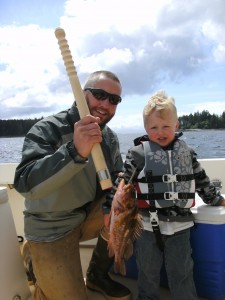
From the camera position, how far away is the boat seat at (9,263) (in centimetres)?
263

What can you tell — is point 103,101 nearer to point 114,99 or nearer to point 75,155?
point 114,99

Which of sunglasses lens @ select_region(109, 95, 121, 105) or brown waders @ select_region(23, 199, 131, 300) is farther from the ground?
sunglasses lens @ select_region(109, 95, 121, 105)

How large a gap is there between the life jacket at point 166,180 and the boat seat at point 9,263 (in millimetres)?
1110

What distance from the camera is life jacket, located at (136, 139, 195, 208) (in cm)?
249

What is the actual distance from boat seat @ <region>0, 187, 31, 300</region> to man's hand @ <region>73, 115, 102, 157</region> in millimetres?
1153

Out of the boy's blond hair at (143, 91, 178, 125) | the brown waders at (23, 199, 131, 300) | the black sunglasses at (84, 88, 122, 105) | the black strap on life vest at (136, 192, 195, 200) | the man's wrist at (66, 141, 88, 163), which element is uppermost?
the black sunglasses at (84, 88, 122, 105)

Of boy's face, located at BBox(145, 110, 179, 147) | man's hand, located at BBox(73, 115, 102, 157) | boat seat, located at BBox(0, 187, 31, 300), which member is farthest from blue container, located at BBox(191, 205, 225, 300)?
boat seat, located at BBox(0, 187, 31, 300)

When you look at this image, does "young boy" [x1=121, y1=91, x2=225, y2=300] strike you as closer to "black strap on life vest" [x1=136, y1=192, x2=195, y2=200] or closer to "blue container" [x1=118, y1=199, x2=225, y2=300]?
"black strap on life vest" [x1=136, y1=192, x2=195, y2=200]

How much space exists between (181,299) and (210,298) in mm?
438

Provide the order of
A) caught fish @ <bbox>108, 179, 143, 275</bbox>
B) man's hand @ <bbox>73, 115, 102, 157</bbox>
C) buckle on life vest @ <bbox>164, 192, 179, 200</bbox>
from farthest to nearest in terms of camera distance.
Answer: buckle on life vest @ <bbox>164, 192, 179, 200</bbox> < caught fish @ <bbox>108, 179, 143, 275</bbox> < man's hand @ <bbox>73, 115, 102, 157</bbox>

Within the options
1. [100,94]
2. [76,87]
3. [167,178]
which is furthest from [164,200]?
[76,87]

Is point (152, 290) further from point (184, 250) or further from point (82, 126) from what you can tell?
point (82, 126)

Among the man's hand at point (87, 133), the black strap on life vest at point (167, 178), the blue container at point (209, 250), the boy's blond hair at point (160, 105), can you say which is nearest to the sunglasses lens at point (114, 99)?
the boy's blond hair at point (160, 105)

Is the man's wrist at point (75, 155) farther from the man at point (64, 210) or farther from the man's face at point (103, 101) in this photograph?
the man's face at point (103, 101)
